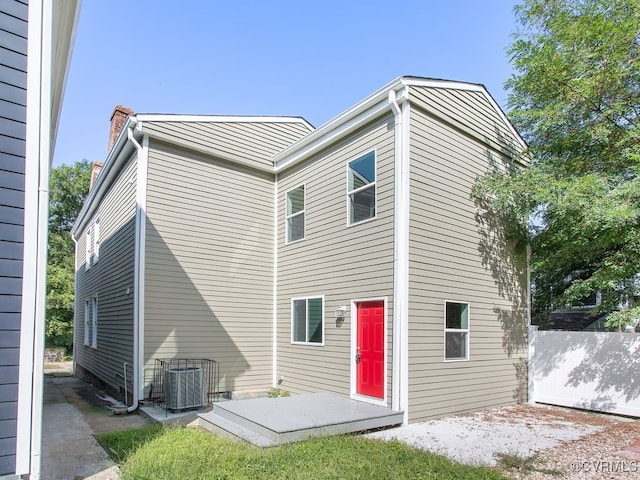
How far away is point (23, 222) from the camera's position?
12.8 feet

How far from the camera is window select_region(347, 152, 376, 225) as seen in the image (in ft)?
27.0

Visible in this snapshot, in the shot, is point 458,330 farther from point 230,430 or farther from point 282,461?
point 282,461

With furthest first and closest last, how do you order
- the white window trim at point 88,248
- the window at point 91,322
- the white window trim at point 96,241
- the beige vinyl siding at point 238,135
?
the white window trim at point 88,248
the white window trim at point 96,241
the window at point 91,322
the beige vinyl siding at point 238,135

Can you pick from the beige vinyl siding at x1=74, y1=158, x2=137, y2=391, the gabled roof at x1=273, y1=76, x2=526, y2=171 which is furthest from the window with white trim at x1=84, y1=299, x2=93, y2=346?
the gabled roof at x1=273, y1=76, x2=526, y2=171

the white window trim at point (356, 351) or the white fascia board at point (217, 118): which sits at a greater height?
the white fascia board at point (217, 118)

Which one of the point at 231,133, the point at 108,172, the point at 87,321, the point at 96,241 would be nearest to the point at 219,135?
the point at 231,133

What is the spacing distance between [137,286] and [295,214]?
3.71 m

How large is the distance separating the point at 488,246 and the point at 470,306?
145cm

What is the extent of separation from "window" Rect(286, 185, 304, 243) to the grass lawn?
5258 mm

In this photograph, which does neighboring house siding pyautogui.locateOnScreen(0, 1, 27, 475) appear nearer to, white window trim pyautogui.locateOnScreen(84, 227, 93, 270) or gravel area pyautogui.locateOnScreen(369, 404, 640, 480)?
gravel area pyautogui.locateOnScreen(369, 404, 640, 480)

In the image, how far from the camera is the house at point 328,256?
7660 mm

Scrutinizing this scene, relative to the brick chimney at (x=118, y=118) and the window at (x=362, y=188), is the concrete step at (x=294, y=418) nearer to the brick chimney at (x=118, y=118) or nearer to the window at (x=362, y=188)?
the window at (x=362, y=188)

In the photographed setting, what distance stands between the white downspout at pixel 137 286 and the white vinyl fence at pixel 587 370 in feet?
26.5

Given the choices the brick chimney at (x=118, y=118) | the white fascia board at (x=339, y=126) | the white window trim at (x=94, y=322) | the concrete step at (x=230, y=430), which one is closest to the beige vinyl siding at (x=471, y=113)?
the white fascia board at (x=339, y=126)
